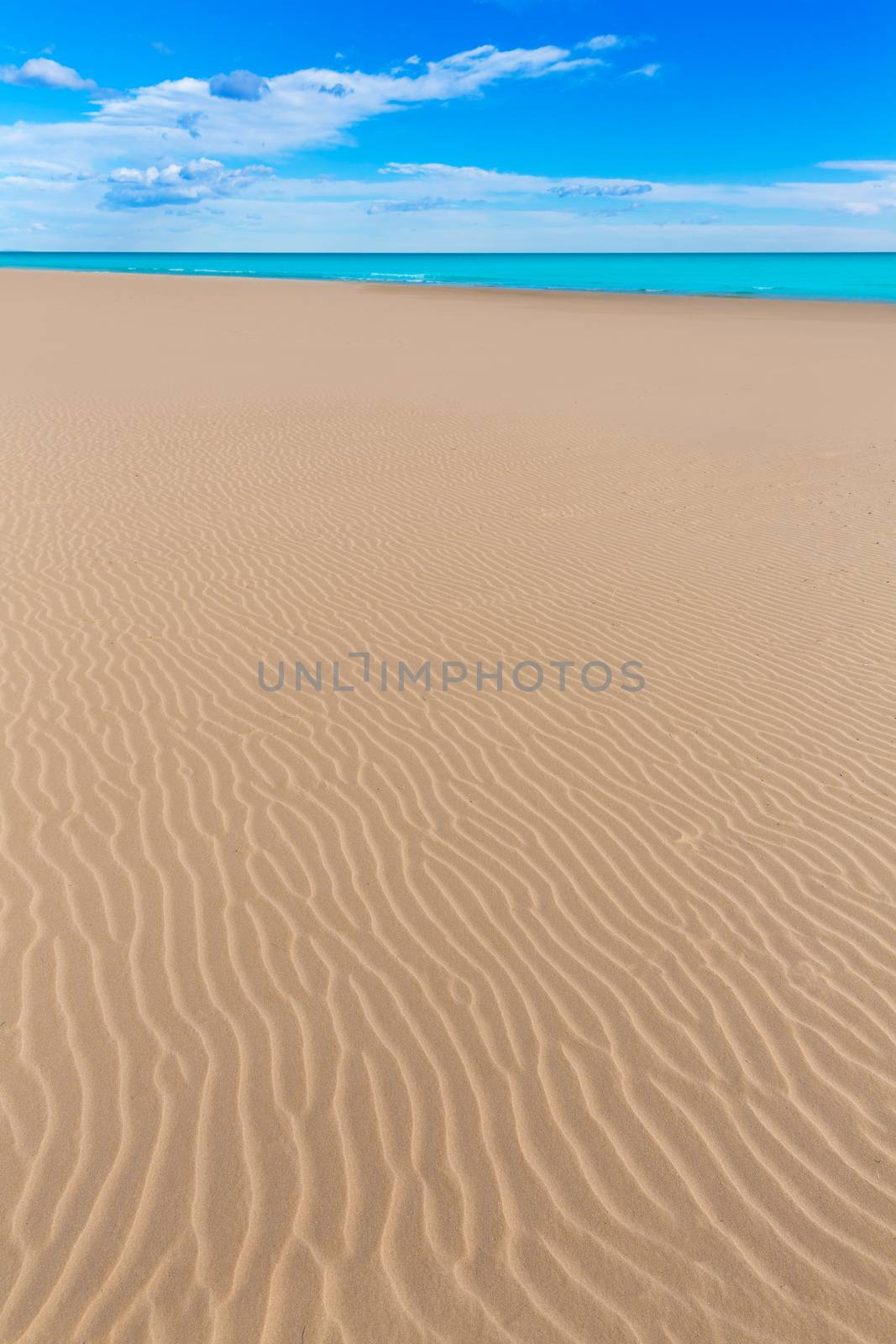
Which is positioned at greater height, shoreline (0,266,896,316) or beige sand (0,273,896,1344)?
shoreline (0,266,896,316)

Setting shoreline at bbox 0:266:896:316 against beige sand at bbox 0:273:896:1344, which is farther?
shoreline at bbox 0:266:896:316

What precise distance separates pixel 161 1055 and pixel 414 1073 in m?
1.07

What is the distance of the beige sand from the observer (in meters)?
2.99

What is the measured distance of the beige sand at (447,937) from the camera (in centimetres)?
299

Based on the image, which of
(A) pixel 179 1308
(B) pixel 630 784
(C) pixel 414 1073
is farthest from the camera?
(B) pixel 630 784

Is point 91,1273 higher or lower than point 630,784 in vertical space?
lower

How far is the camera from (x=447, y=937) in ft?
14.5

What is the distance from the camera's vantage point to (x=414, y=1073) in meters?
3.67

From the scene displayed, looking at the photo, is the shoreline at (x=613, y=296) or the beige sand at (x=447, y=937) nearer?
the beige sand at (x=447, y=937)

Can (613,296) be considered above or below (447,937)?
above

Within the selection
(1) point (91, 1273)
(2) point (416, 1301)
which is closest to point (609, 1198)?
(2) point (416, 1301)

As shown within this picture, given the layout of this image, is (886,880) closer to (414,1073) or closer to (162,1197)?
(414,1073)

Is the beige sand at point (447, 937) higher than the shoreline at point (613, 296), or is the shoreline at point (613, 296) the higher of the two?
the shoreline at point (613, 296)

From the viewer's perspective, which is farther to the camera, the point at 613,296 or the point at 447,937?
the point at 613,296
